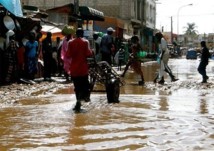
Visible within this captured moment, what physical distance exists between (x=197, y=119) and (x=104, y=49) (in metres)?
8.36

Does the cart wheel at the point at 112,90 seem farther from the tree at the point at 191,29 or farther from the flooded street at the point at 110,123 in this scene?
the tree at the point at 191,29

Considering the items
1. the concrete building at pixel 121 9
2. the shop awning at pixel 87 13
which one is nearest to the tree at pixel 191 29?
the concrete building at pixel 121 9

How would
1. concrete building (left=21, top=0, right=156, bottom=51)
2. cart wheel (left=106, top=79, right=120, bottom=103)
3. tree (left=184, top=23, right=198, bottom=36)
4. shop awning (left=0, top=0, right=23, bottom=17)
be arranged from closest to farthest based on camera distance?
cart wheel (left=106, top=79, right=120, bottom=103) → shop awning (left=0, top=0, right=23, bottom=17) → concrete building (left=21, top=0, right=156, bottom=51) → tree (left=184, top=23, right=198, bottom=36)

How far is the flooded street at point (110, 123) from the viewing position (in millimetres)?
6156

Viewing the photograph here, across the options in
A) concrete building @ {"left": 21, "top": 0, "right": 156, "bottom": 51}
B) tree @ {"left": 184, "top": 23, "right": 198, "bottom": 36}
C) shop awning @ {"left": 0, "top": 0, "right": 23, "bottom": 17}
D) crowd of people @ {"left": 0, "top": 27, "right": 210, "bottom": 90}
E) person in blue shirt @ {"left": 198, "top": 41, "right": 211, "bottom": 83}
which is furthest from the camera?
tree @ {"left": 184, "top": 23, "right": 198, "bottom": 36}

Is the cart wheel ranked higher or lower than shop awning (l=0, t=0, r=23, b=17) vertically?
lower

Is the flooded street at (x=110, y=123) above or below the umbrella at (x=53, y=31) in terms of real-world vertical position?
below

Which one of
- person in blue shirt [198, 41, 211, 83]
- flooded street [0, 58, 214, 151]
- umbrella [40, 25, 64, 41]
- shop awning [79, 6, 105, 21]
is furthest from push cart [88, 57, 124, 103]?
shop awning [79, 6, 105, 21]

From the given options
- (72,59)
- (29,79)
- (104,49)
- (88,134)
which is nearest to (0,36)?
(29,79)

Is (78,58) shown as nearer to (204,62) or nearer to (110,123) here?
(110,123)

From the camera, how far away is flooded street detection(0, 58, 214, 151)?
6.16 meters

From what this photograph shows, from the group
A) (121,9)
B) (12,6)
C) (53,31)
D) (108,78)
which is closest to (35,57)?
(12,6)

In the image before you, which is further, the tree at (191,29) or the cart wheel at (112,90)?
the tree at (191,29)

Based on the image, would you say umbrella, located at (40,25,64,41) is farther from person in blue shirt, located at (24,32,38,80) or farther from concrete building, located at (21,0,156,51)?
concrete building, located at (21,0,156,51)
